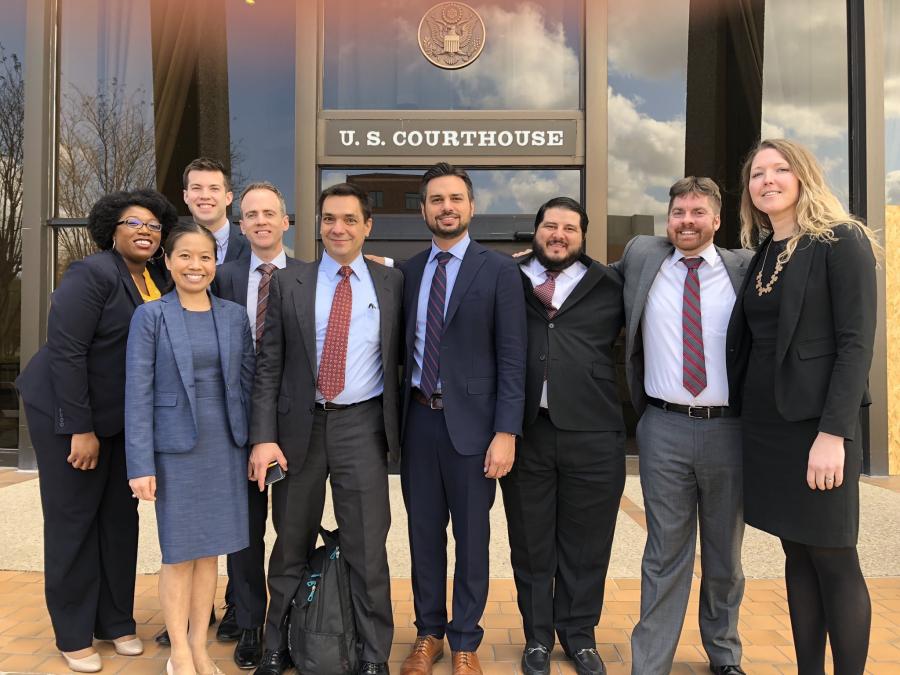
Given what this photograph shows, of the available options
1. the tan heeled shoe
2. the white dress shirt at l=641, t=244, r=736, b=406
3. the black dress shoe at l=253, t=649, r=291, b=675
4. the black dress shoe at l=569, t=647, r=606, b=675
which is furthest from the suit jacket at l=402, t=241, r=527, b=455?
the tan heeled shoe

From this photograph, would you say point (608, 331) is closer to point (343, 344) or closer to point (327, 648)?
point (343, 344)

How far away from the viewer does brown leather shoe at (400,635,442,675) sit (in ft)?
9.69

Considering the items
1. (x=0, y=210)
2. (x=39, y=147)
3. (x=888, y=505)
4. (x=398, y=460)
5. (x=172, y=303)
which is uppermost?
(x=39, y=147)

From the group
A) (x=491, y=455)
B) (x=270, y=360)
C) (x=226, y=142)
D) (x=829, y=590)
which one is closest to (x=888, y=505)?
(x=829, y=590)

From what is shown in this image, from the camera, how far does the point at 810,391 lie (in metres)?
2.38

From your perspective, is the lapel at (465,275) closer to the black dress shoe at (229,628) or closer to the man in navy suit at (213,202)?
the man in navy suit at (213,202)

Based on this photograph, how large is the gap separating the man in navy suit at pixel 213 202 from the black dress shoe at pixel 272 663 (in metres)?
1.89

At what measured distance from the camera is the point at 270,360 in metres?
2.96

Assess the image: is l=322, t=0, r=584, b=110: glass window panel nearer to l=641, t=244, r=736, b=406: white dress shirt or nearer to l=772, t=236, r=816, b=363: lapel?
l=641, t=244, r=736, b=406: white dress shirt

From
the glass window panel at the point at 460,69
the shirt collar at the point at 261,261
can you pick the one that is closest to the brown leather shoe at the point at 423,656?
the shirt collar at the point at 261,261

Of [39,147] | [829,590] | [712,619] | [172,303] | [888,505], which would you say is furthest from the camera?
[39,147]

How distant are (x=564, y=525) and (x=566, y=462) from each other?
305 mm

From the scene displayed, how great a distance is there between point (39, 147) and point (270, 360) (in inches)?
226

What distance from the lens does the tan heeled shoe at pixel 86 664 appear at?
300cm
